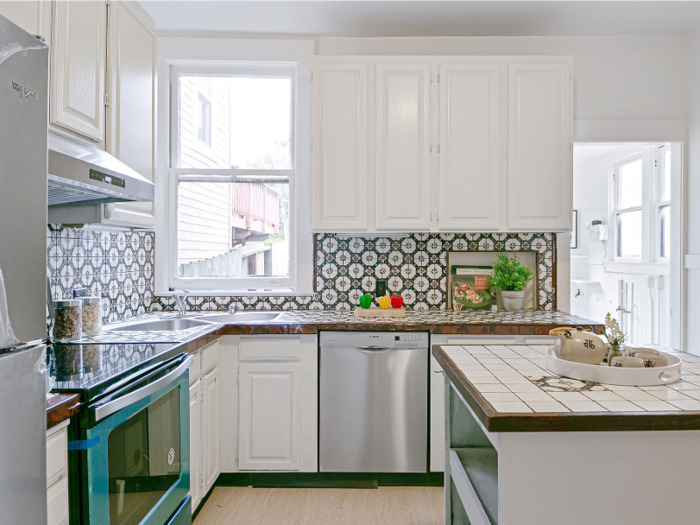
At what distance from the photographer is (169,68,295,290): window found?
10.7ft

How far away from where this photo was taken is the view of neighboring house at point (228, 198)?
3281mm

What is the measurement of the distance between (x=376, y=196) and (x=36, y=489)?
2228mm

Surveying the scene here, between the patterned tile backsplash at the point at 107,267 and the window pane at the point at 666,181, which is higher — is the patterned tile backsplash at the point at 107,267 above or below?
below

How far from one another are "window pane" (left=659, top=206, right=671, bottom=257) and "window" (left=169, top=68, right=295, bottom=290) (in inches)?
121

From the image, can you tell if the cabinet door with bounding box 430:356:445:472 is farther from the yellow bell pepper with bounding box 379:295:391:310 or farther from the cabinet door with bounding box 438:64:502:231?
the cabinet door with bounding box 438:64:502:231

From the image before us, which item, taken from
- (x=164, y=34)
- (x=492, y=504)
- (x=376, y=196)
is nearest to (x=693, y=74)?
(x=376, y=196)

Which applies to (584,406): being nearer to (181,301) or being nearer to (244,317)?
(244,317)

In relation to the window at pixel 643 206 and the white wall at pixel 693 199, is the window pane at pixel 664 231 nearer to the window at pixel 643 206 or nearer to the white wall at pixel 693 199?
the window at pixel 643 206

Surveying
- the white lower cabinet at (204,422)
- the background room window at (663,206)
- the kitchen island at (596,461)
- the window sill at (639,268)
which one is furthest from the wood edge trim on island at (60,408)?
the background room window at (663,206)

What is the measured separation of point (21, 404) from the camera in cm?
95

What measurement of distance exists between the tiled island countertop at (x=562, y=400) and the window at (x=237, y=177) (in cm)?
207

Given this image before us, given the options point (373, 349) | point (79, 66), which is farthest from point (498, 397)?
point (79, 66)

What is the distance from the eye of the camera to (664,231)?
3967mm

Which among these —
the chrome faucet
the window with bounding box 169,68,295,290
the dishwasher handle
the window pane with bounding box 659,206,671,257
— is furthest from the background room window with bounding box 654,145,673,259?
the chrome faucet
